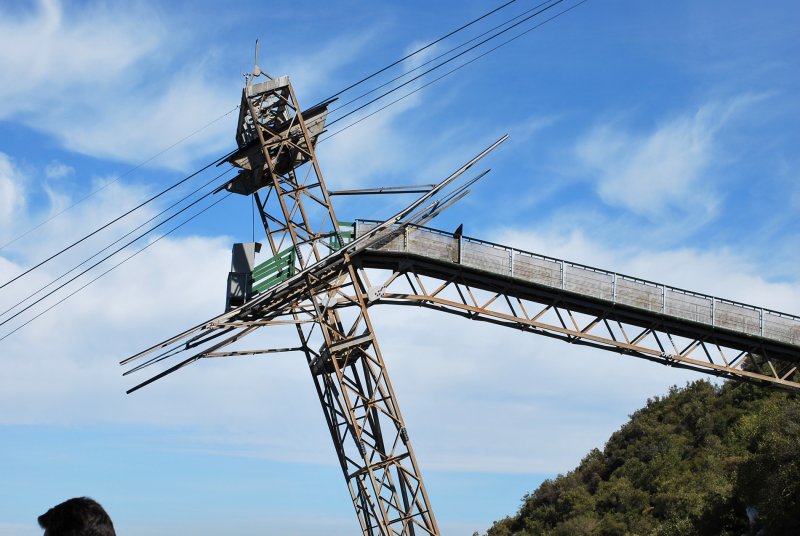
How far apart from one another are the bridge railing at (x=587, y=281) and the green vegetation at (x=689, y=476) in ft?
14.3

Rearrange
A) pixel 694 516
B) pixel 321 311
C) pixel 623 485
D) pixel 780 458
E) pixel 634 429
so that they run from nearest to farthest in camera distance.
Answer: pixel 321 311
pixel 780 458
pixel 694 516
pixel 623 485
pixel 634 429

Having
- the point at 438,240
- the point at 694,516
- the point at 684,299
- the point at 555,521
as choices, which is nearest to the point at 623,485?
the point at 555,521

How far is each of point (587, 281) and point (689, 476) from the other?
27376mm

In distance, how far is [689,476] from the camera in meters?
48.2

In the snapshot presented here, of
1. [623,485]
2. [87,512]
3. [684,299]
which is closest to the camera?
[87,512]

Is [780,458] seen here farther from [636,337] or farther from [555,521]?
[555,521]

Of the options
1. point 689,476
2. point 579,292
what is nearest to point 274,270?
point 579,292

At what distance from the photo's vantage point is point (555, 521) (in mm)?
58188

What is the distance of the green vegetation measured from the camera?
93.7ft

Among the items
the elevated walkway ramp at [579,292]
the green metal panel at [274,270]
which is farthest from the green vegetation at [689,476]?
the green metal panel at [274,270]

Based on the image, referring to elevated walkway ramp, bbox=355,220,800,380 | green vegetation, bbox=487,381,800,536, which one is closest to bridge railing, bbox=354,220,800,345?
elevated walkway ramp, bbox=355,220,800,380

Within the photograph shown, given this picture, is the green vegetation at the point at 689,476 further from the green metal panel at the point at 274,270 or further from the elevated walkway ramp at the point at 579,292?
the green metal panel at the point at 274,270

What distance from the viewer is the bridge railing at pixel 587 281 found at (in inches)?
968

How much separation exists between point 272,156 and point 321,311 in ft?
14.5
